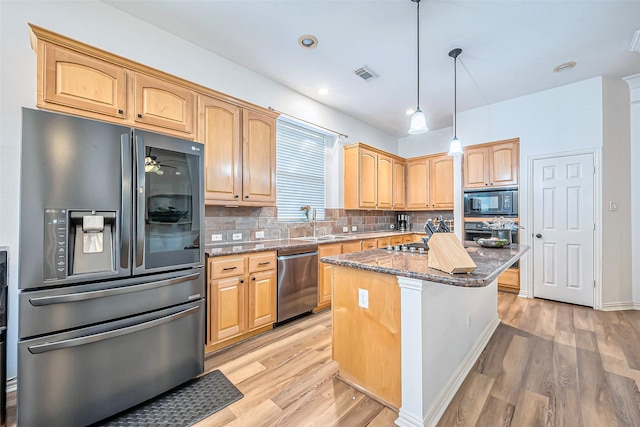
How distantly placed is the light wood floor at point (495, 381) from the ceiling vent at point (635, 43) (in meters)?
2.90

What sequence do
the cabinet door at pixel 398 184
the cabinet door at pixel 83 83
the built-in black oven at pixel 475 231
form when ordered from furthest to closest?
the cabinet door at pixel 398 184
the built-in black oven at pixel 475 231
the cabinet door at pixel 83 83

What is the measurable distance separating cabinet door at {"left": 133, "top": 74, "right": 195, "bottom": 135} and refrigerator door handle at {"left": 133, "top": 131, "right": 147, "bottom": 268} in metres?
0.59

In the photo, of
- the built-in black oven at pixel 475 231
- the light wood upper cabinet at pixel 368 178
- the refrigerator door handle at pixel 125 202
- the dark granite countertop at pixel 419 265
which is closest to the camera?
the dark granite countertop at pixel 419 265

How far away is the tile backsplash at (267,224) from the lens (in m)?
2.89

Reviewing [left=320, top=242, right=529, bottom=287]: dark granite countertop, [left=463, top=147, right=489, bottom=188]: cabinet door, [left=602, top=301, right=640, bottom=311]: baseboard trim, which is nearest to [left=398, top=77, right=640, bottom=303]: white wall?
[left=602, top=301, right=640, bottom=311]: baseboard trim

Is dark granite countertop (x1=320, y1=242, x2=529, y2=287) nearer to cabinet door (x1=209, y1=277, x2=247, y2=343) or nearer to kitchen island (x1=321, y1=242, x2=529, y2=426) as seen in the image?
kitchen island (x1=321, y1=242, x2=529, y2=426)

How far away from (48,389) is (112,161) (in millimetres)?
1285

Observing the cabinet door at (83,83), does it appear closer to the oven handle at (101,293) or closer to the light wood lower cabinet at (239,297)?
the oven handle at (101,293)

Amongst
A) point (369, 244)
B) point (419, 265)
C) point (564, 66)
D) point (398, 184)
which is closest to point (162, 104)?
point (419, 265)

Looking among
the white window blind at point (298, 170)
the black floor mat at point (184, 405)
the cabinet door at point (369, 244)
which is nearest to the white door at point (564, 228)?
the cabinet door at point (369, 244)

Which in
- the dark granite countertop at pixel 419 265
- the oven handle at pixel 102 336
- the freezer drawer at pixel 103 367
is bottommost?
the freezer drawer at pixel 103 367

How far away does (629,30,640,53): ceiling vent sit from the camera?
250cm

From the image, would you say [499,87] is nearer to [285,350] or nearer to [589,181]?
[589,181]

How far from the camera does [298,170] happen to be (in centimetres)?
390
